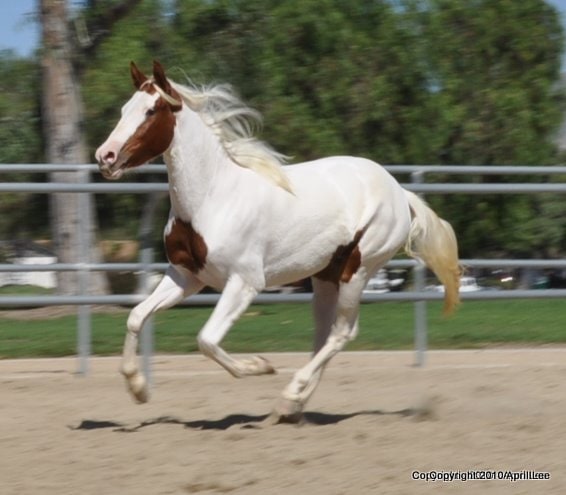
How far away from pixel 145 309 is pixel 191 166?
0.71 metres

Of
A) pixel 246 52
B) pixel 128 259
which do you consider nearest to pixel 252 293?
pixel 128 259

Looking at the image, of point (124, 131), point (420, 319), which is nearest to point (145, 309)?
point (124, 131)

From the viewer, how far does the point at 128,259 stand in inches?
367

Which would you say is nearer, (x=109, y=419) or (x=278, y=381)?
(x=109, y=419)

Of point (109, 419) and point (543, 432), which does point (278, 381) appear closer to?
point (109, 419)

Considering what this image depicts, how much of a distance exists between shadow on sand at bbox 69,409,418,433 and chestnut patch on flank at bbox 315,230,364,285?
0.72 meters

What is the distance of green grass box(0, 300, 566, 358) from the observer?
9258 millimetres

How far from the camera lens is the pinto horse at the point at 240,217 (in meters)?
6.14

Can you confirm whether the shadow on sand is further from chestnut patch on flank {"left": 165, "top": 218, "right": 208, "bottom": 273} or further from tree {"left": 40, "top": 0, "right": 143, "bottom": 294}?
tree {"left": 40, "top": 0, "right": 143, "bottom": 294}

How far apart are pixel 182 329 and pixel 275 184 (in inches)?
154

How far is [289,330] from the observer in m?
9.97

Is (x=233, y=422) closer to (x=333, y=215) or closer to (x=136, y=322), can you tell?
(x=136, y=322)

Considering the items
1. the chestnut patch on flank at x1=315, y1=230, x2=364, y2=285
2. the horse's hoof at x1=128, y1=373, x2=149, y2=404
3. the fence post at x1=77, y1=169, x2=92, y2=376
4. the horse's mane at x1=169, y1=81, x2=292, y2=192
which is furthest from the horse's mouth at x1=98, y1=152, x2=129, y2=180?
the fence post at x1=77, y1=169, x2=92, y2=376

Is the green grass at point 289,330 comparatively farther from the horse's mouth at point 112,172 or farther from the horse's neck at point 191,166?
the horse's mouth at point 112,172
